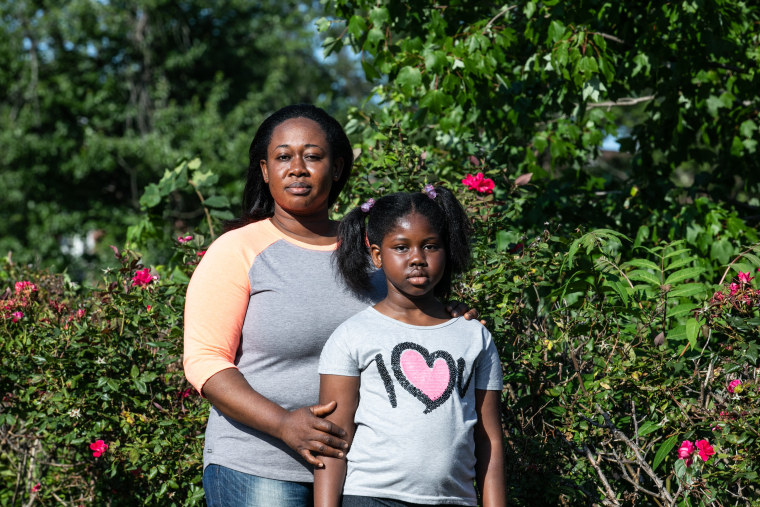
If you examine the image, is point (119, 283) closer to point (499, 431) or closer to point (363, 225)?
→ point (363, 225)

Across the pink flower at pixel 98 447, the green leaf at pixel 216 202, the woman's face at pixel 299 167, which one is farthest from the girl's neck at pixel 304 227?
the green leaf at pixel 216 202

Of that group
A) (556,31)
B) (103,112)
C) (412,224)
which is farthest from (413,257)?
(103,112)

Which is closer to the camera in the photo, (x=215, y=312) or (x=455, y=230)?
(x=215, y=312)

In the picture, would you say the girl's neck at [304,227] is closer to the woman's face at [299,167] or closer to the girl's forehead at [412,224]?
the woman's face at [299,167]

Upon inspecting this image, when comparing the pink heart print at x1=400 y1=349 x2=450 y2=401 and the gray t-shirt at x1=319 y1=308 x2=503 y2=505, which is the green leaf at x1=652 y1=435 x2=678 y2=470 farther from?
the pink heart print at x1=400 y1=349 x2=450 y2=401

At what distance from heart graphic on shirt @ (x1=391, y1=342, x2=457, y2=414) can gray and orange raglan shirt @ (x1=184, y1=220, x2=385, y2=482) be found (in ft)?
0.81

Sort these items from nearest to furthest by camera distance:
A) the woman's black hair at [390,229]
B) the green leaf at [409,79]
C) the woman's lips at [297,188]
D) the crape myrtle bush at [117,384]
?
the woman's black hair at [390,229] < the woman's lips at [297,188] < the crape myrtle bush at [117,384] < the green leaf at [409,79]

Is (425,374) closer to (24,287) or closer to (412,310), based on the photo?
(412,310)

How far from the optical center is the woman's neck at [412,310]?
216 centimetres

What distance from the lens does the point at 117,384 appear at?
10.7 feet

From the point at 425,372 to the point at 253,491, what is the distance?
0.55 meters

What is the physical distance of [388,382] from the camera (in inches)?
80.3

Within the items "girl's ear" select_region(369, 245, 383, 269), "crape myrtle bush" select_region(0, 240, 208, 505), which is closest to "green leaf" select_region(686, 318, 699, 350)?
"girl's ear" select_region(369, 245, 383, 269)

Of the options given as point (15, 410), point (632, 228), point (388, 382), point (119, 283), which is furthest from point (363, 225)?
point (632, 228)
